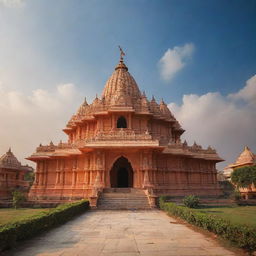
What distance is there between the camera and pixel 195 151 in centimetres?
2905

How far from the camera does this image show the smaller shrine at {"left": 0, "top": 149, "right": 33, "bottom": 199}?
115 ft

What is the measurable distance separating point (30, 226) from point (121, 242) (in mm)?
3483

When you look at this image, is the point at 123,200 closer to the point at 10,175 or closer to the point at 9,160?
the point at 10,175

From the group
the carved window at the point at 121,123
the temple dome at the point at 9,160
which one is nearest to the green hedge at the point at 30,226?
the carved window at the point at 121,123

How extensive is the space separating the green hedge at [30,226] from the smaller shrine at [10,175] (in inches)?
1039

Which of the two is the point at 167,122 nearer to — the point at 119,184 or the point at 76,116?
the point at 119,184

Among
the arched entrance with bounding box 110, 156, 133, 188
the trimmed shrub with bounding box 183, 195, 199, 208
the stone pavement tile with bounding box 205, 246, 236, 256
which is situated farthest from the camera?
the arched entrance with bounding box 110, 156, 133, 188

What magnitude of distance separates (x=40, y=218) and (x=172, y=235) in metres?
5.41

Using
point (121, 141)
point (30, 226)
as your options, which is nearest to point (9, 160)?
point (121, 141)

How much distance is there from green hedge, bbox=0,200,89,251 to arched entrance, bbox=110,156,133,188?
15.0 m

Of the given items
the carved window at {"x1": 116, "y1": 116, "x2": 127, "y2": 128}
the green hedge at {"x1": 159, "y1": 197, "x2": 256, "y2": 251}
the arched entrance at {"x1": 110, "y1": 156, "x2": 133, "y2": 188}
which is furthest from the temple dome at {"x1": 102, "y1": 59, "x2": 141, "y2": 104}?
the green hedge at {"x1": 159, "y1": 197, "x2": 256, "y2": 251}

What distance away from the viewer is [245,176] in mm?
32156

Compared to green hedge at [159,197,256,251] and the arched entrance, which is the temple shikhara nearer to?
the arched entrance

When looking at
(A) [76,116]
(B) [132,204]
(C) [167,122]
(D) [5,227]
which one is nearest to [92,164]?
(B) [132,204]
